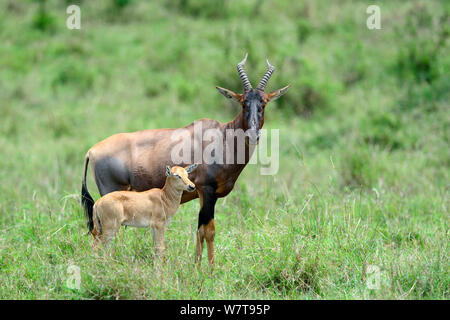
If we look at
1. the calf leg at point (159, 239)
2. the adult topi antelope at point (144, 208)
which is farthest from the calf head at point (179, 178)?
the calf leg at point (159, 239)

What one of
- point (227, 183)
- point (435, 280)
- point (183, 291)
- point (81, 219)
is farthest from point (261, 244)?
point (81, 219)

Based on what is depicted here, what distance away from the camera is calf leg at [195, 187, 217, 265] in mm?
5797

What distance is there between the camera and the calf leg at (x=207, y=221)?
228 inches

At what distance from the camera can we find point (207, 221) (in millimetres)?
5797

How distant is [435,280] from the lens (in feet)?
18.0

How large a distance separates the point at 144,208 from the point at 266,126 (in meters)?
8.50

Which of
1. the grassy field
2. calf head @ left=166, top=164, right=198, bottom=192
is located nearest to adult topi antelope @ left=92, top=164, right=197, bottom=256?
calf head @ left=166, top=164, right=198, bottom=192

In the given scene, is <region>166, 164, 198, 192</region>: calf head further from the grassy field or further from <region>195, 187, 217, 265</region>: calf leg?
the grassy field

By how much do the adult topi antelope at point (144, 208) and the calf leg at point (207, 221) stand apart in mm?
507

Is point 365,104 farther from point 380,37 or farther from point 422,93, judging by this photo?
point 380,37

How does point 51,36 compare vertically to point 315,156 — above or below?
above

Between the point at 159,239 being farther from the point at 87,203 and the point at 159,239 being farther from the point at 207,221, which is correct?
the point at 87,203

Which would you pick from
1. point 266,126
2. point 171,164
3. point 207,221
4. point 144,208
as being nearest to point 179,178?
point 144,208
